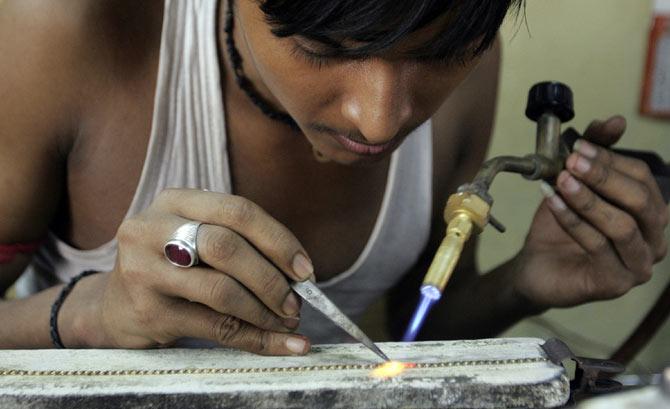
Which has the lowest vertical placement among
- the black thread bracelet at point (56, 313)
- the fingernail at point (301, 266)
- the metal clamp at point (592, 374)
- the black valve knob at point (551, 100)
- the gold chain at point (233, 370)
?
the black thread bracelet at point (56, 313)

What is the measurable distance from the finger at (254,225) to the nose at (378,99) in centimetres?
13

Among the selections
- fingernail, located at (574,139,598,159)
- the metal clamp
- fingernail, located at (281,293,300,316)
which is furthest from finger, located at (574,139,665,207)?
fingernail, located at (281,293,300,316)

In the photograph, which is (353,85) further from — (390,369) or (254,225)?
(390,369)

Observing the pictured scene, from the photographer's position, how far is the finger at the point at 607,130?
3.03 ft

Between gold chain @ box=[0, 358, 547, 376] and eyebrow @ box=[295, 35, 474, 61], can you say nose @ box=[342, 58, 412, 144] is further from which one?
gold chain @ box=[0, 358, 547, 376]

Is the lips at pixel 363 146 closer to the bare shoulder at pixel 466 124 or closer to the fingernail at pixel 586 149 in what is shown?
the fingernail at pixel 586 149

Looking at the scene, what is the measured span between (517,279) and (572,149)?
260 millimetres

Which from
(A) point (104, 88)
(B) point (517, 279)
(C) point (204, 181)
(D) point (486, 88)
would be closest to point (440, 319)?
(B) point (517, 279)

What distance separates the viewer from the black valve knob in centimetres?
91

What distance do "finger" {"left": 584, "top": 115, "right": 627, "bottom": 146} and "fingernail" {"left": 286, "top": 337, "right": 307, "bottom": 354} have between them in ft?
1.60

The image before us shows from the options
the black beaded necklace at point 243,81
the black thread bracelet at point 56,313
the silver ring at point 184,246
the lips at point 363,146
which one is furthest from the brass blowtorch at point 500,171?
the black thread bracelet at point 56,313

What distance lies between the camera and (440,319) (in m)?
1.35

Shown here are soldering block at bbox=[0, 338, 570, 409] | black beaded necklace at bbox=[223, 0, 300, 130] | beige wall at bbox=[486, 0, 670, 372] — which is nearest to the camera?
soldering block at bbox=[0, 338, 570, 409]

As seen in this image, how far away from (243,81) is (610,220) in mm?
518
